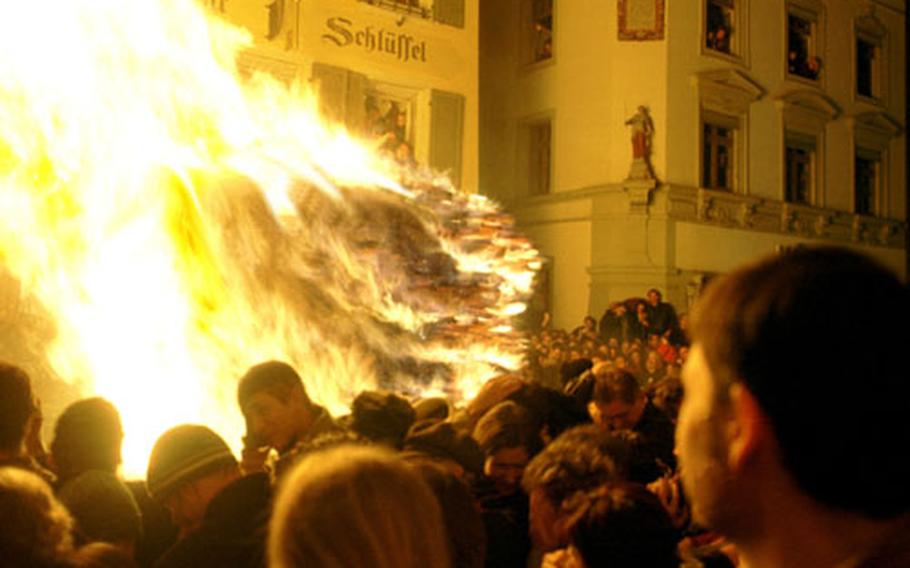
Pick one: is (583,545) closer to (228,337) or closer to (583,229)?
(228,337)

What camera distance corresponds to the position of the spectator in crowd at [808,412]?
1224mm

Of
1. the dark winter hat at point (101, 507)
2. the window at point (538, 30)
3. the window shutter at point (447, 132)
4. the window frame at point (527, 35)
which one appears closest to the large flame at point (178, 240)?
the dark winter hat at point (101, 507)

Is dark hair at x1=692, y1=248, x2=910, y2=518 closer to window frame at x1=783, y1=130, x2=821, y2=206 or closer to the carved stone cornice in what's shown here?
the carved stone cornice

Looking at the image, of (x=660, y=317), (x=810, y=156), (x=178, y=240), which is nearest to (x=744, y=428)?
(x=178, y=240)

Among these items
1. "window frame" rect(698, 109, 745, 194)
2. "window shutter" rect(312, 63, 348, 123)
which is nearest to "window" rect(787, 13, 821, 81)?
"window frame" rect(698, 109, 745, 194)

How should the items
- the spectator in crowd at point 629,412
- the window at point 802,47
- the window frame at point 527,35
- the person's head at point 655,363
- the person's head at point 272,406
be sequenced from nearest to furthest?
the person's head at point 272,406
the spectator in crowd at point 629,412
the person's head at point 655,363
the window frame at point 527,35
the window at point 802,47

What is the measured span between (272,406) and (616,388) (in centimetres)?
198

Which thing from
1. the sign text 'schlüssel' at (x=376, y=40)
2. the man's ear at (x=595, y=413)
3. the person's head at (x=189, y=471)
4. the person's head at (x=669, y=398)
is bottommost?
the person's head at (x=189, y=471)

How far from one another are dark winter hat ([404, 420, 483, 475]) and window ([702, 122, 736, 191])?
1902 cm

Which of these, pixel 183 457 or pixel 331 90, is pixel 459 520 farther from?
pixel 331 90

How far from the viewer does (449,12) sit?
17938mm

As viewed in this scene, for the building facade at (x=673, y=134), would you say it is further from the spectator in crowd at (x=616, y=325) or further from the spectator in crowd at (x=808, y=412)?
the spectator in crowd at (x=808, y=412)

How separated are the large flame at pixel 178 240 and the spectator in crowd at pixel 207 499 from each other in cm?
359

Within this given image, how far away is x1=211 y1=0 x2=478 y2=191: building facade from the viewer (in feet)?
51.3
